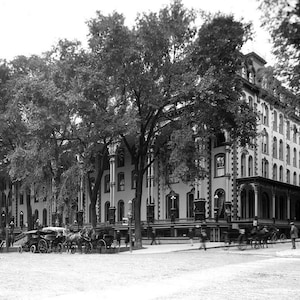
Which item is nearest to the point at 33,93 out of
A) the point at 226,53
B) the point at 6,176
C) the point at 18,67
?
the point at 18,67

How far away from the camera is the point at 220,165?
153 ft

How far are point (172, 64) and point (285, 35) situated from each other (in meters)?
19.1

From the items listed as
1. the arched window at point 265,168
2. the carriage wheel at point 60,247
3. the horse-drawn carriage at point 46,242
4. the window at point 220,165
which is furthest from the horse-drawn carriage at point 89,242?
the arched window at point 265,168

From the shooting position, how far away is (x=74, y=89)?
3194 centimetres

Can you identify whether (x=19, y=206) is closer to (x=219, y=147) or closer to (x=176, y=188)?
(x=176, y=188)

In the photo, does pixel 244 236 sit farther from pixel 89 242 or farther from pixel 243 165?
pixel 243 165

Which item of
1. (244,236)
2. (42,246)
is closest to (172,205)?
(244,236)

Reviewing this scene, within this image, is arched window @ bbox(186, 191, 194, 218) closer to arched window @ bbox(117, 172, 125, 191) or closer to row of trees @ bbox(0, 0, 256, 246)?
arched window @ bbox(117, 172, 125, 191)

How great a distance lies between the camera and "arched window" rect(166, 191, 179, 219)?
48591 millimetres

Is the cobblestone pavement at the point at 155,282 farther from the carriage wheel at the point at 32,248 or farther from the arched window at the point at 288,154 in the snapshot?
the arched window at the point at 288,154

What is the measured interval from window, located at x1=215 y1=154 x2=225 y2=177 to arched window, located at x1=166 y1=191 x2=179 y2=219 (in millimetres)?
4806

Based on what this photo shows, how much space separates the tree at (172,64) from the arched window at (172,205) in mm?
16730

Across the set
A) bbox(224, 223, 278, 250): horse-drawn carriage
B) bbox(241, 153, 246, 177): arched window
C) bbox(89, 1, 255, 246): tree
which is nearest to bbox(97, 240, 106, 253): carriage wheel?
bbox(89, 1, 255, 246): tree

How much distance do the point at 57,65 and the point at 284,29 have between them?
78.0 ft
